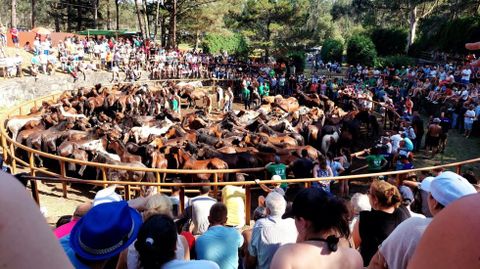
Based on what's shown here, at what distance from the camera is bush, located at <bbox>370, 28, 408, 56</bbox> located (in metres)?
47.0

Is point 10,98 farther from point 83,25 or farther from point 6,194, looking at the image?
point 83,25

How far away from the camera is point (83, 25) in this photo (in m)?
51.8

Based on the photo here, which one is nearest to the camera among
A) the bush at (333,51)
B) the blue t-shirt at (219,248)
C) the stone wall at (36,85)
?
the blue t-shirt at (219,248)

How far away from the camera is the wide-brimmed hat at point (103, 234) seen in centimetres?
267

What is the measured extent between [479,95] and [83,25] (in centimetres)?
4637

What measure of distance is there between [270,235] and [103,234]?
2.33 meters

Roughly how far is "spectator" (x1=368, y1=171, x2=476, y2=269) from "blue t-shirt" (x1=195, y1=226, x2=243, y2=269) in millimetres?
1602

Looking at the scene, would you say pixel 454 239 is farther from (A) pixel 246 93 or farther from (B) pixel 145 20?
(B) pixel 145 20

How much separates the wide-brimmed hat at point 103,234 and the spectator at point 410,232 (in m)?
1.94


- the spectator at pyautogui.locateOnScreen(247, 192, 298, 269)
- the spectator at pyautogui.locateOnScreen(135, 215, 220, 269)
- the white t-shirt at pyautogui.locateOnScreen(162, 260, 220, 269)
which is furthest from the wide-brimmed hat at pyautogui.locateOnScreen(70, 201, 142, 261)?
the spectator at pyautogui.locateOnScreen(247, 192, 298, 269)

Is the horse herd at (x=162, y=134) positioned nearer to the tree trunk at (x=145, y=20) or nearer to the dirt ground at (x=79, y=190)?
the dirt ground at (x=79, y=190)

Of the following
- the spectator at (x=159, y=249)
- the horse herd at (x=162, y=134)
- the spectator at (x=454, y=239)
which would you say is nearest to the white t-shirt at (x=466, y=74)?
the horse herd at (x=162, y=134)

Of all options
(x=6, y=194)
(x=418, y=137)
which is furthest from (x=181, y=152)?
(x=6, y=194)

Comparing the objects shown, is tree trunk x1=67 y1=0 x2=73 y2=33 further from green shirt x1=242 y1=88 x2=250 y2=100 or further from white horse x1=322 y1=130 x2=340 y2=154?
white horse x1=322 y1=130 x2=340 y2=154
